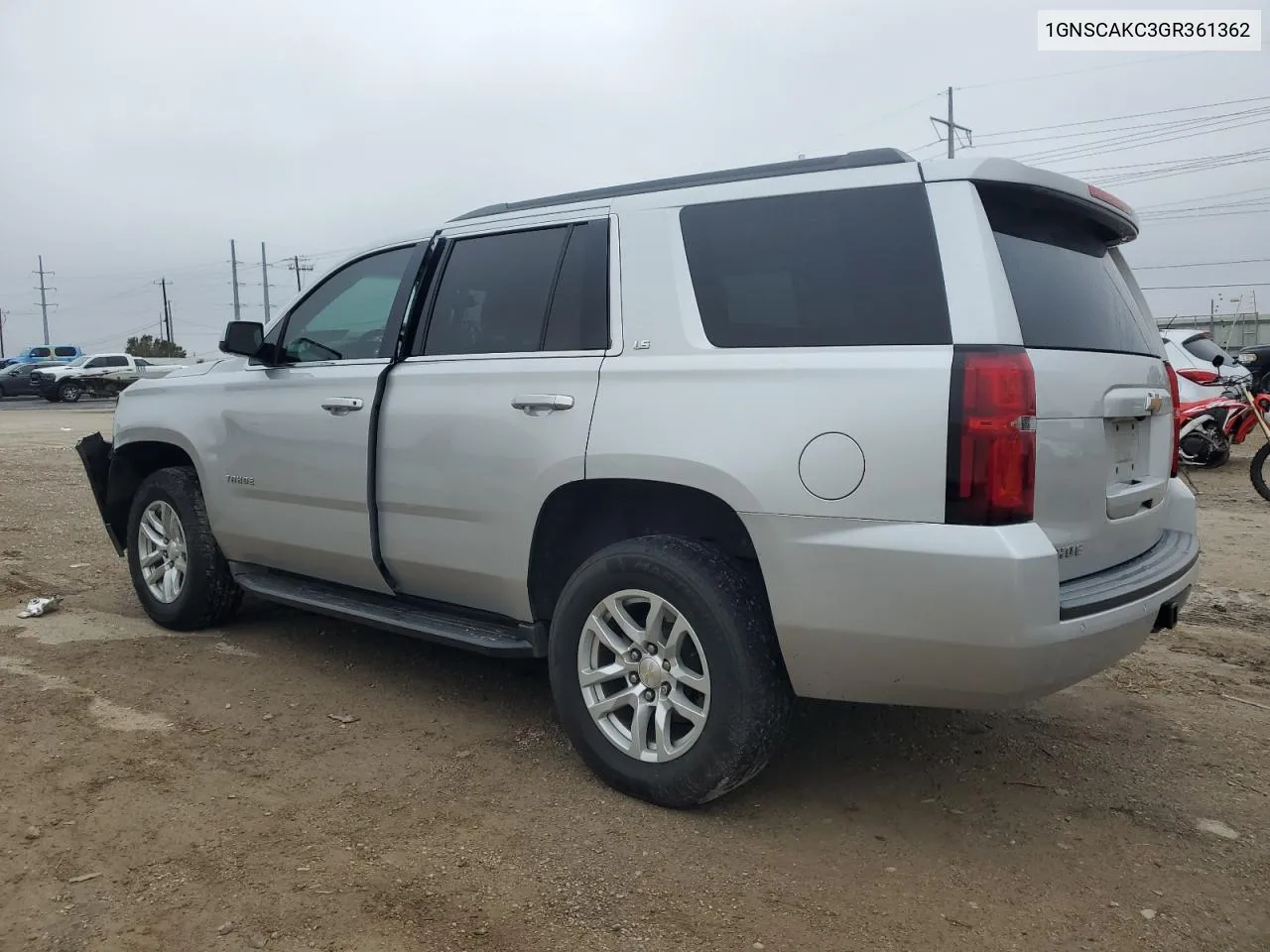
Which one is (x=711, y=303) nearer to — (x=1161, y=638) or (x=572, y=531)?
(x=572, y=531)

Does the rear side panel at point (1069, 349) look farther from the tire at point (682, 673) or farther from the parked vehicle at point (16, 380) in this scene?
the parked vehicle at point (16, 380)

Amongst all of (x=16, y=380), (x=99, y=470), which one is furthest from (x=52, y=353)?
(x=99, y=470)

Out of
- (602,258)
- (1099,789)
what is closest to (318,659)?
(602,258)

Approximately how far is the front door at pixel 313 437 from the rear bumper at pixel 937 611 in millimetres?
1965

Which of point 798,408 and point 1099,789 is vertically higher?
point 798,408


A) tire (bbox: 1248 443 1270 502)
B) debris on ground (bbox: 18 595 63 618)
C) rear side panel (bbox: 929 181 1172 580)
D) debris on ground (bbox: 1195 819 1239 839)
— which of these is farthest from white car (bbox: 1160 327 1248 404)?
debris on ground (bbox: 18 595 63 618)

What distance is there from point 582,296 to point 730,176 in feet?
2.16

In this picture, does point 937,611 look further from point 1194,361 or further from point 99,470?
point 1194,361

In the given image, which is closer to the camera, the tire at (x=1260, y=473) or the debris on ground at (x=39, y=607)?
the debris on ground at (x=39, y=607)

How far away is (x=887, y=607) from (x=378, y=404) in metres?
2.25

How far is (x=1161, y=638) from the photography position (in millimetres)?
5172

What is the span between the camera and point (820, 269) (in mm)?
3092

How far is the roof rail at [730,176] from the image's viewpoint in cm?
308

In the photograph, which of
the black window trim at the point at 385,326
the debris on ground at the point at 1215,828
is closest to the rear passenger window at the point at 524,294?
the black window trim at the point at 385,326
